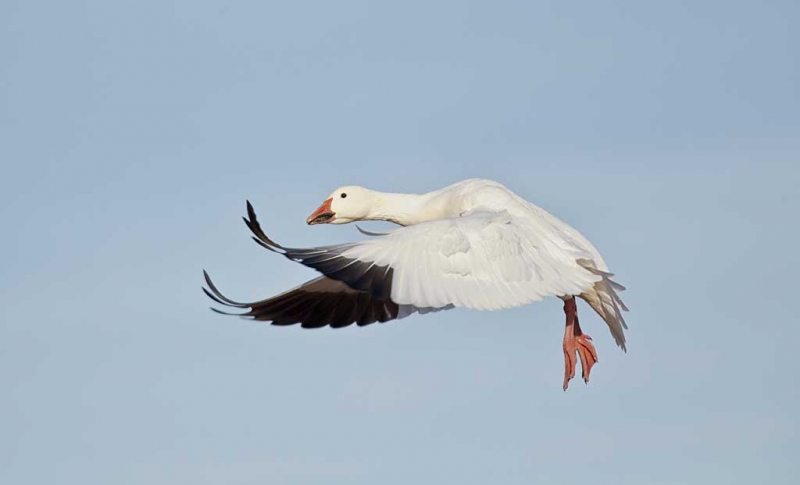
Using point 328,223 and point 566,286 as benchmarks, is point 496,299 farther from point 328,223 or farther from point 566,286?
point 328,223

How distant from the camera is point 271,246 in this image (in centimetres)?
1403

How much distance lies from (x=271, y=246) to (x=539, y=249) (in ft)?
8.68

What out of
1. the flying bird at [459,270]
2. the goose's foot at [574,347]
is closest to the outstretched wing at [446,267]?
the flying bird at [459,270]

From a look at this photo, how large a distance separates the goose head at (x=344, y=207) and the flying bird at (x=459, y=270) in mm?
838

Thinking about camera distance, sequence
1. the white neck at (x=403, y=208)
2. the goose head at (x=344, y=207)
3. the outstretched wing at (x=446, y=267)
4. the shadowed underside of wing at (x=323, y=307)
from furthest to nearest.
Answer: the goose head at (x=344, y=207) → the white neck at (x=403, y=208) → the shadowed underside of wing at (x=323, y=307) → the outstretched wing at (x=446, y=267)

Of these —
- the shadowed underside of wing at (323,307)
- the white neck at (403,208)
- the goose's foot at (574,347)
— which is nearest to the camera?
the shadowed underside of wing at (323,307)

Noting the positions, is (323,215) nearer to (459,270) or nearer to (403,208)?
(403,208)

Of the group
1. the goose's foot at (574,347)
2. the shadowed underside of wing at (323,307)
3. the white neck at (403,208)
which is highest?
the white neck at (403,208)

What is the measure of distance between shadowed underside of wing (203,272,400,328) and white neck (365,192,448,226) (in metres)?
1.91

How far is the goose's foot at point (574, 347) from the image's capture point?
15984 mm

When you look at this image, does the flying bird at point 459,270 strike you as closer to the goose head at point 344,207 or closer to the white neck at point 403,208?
the white neck at point 403,208

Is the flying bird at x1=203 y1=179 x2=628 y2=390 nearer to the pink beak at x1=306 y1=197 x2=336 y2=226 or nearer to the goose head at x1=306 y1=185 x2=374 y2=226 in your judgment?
the goose head at x1=306 y1=185 x2=374 y2=226

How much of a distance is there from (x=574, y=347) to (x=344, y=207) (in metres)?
3.17

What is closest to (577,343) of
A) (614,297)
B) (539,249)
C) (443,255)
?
(614,297)
